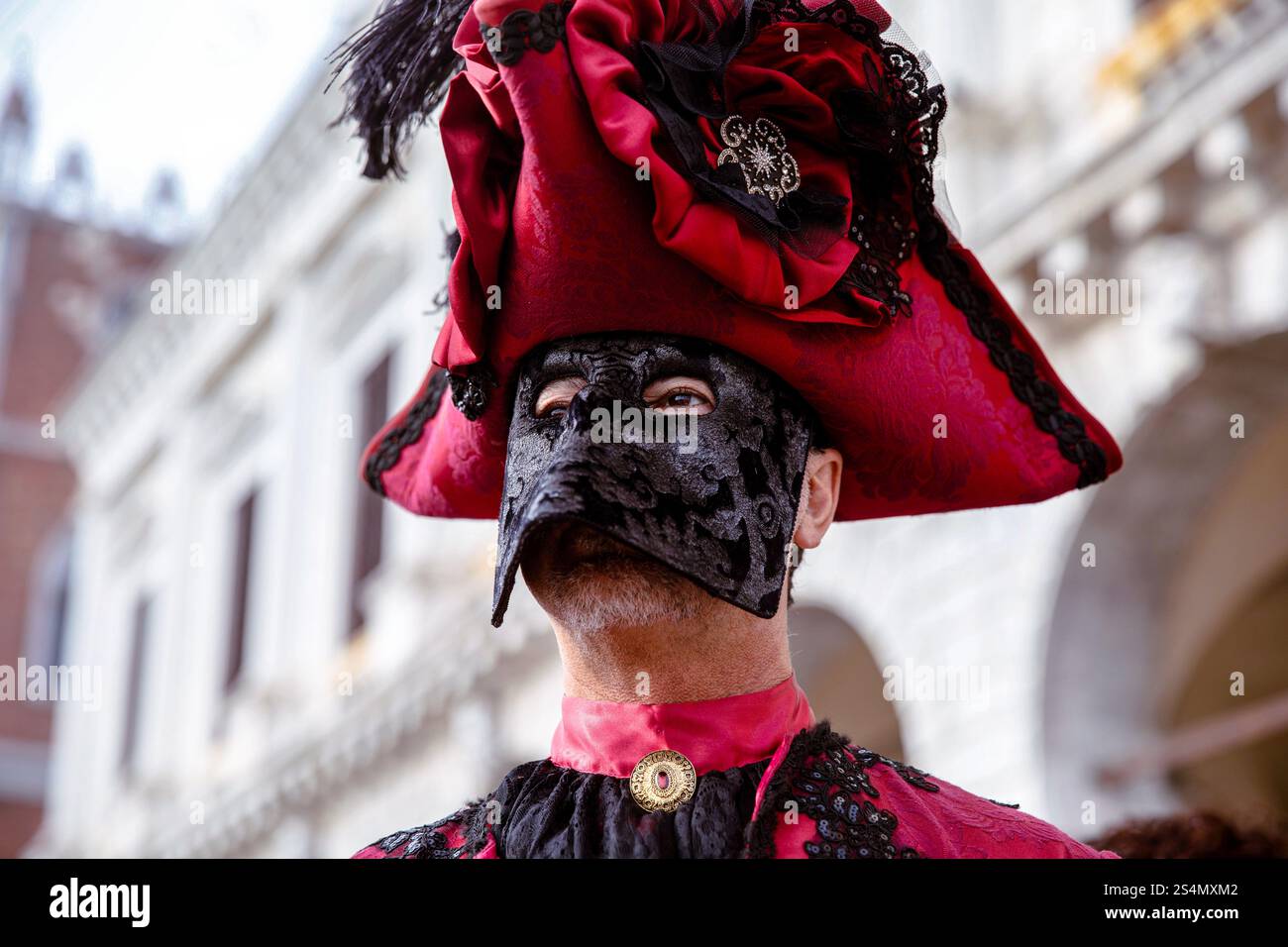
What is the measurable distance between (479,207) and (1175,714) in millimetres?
6534

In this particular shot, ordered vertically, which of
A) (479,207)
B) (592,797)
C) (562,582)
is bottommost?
(592,797)

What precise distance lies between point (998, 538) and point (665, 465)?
517cm

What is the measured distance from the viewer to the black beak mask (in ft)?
6.03

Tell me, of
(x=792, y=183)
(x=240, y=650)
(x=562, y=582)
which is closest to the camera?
(x=562, y=582)

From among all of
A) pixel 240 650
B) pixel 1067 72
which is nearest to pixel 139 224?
pixel 240 650

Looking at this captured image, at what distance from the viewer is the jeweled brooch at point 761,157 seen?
6.56 feet

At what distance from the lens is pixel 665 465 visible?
1904 mm

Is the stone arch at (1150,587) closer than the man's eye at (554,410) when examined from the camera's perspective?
No

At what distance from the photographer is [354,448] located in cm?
1242

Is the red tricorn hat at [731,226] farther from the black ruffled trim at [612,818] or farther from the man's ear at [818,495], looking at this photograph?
the black ruffled trim at [612,818]

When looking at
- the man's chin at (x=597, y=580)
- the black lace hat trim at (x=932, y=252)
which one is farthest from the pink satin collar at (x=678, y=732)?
the black lace hat trim at (x=932, y=252)
